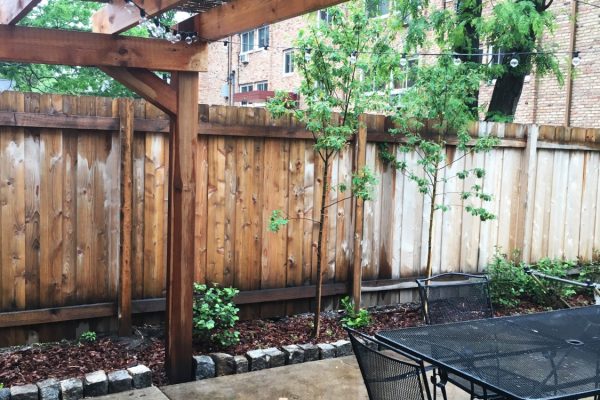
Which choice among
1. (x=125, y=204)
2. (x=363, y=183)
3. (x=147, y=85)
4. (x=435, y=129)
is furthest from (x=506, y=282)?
(x=147, y=85)

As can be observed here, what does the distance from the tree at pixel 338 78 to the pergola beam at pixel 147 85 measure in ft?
3.19

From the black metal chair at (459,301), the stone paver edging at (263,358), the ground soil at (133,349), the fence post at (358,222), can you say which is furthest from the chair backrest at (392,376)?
the fence post at (358,222)

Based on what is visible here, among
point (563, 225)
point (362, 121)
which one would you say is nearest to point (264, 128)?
point (362, 121)

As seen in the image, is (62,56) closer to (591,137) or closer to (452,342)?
(452,342)

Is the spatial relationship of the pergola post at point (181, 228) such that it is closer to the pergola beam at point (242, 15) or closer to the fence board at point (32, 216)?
the pergola beam at point (242, 15)

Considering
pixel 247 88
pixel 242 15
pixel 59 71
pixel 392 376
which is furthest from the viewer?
pixel 247 88

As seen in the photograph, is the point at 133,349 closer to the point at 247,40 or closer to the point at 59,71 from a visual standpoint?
the point at 59,71

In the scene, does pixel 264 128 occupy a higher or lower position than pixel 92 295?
higher

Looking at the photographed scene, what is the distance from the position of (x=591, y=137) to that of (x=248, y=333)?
4970 mm

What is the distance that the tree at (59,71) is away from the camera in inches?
411

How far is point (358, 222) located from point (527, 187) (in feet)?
7.69

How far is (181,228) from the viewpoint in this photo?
3961mm

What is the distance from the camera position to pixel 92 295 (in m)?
4.49

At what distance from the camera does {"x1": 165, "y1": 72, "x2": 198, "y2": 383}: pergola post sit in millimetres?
3875
